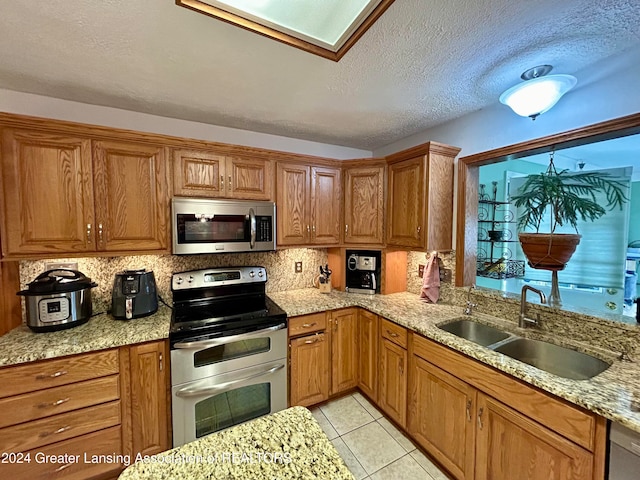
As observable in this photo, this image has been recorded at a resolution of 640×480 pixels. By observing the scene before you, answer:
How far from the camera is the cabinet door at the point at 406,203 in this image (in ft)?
7.21

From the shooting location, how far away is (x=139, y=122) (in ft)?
6.81

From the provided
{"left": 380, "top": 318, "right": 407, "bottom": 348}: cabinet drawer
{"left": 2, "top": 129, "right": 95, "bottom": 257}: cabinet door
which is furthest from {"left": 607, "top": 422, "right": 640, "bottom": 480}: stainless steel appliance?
{"left": 2, "top": 129, "right": 95, "bottom": 257}: cabinet door

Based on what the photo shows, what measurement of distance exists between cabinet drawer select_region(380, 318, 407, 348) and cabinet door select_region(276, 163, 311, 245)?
1.01 meters

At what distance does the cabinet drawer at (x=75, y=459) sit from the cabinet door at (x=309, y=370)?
1.15 meters

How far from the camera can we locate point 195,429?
1.75 metres

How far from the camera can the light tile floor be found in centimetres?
171

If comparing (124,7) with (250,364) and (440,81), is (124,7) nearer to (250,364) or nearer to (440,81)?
(440,81)

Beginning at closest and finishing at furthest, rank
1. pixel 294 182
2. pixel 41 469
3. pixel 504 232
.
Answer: pixel 41 469 → pixel 294 182 → pixel 504 232

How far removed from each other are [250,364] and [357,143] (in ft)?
7.79

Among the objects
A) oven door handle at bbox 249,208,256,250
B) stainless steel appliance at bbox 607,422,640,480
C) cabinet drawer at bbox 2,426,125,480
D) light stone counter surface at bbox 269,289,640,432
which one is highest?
oven door handle at bbox 249,208,256,250

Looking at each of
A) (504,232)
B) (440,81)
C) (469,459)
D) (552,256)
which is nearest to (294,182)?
(440,81)

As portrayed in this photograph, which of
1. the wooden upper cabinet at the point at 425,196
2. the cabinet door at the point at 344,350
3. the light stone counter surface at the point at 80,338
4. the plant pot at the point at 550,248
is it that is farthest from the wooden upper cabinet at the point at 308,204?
the plant pot at the point at 550,248

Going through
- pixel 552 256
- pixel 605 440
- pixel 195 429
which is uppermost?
pixel 552 256

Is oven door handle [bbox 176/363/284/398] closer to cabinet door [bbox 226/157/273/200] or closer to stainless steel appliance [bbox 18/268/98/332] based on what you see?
stainless steel appliance [bbox 18/268/98/332]
